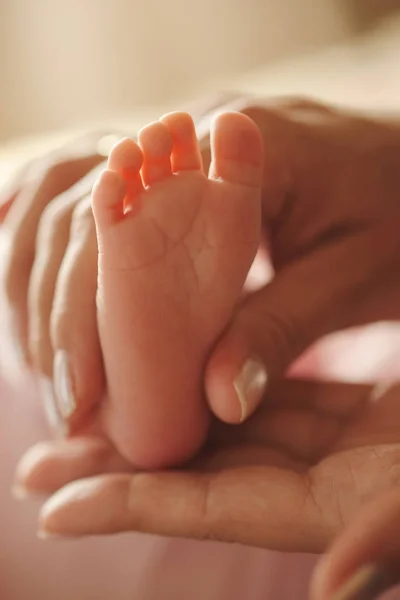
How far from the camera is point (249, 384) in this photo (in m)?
0.55

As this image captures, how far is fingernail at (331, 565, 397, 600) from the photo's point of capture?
0.40 meters

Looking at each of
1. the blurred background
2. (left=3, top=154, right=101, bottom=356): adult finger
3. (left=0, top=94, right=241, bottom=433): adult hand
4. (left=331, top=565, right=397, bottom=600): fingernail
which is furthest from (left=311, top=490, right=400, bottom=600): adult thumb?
the blurred background

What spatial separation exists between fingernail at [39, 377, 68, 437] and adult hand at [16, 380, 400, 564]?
0.01 meters

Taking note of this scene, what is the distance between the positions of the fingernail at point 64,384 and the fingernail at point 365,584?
0.28 m

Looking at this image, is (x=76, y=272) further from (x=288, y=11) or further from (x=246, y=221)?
(x=288, y=11)

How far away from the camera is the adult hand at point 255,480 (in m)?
0.49

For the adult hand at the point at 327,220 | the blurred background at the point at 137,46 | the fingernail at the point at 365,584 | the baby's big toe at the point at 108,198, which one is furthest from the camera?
the blurred background at the point at 137,46

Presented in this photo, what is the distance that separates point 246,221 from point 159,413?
0.57 feet

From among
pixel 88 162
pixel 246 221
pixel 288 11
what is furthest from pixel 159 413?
pixel 288 11

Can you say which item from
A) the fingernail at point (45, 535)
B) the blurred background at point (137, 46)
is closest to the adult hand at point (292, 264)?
the fingernail at point (45, 535)

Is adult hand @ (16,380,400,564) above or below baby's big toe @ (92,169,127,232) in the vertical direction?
below

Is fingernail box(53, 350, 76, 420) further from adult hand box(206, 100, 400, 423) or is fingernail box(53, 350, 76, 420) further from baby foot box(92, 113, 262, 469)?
adult hand box(206, 100, 400, 423)

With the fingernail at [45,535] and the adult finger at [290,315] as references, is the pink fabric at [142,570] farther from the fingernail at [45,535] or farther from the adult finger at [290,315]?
the adult finger at [290,315]

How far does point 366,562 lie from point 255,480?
13 cm
